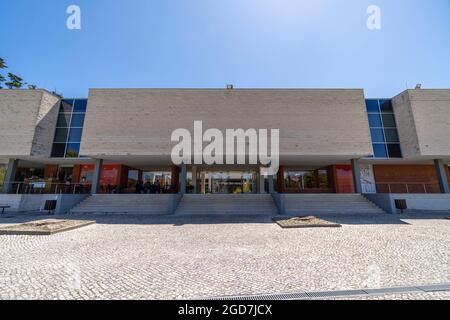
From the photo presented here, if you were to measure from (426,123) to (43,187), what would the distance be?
116ft

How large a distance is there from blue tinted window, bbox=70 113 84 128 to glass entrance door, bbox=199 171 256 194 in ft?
44.1

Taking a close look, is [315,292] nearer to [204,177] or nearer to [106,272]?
[106,272]

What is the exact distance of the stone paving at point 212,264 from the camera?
3279mm

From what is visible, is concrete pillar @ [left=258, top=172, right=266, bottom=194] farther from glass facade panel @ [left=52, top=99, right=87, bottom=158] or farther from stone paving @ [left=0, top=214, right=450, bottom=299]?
glass facade panel @ [left=52, top=99, right=87, bottom=158]

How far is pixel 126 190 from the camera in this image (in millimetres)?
22188

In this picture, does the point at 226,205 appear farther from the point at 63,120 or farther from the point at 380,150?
the point at 63,120

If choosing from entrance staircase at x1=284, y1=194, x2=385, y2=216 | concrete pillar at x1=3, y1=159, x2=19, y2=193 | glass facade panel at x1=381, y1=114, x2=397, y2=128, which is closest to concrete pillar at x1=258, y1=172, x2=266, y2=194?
entrance staircase at x1=284, y1=194, x2=385, y2=216

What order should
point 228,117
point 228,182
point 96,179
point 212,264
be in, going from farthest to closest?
point 228,182
point 96,179
point 228,117
point 212,264

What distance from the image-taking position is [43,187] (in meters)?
A: 18.6

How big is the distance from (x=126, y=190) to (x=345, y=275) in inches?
897

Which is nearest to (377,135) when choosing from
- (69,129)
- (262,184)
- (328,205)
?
(328,205)

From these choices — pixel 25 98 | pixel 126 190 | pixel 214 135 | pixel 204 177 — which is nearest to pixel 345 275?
pixel 214 135

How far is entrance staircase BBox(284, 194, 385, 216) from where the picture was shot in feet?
46.0

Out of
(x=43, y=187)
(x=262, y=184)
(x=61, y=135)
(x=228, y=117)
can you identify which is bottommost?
(x=43, y=187)
